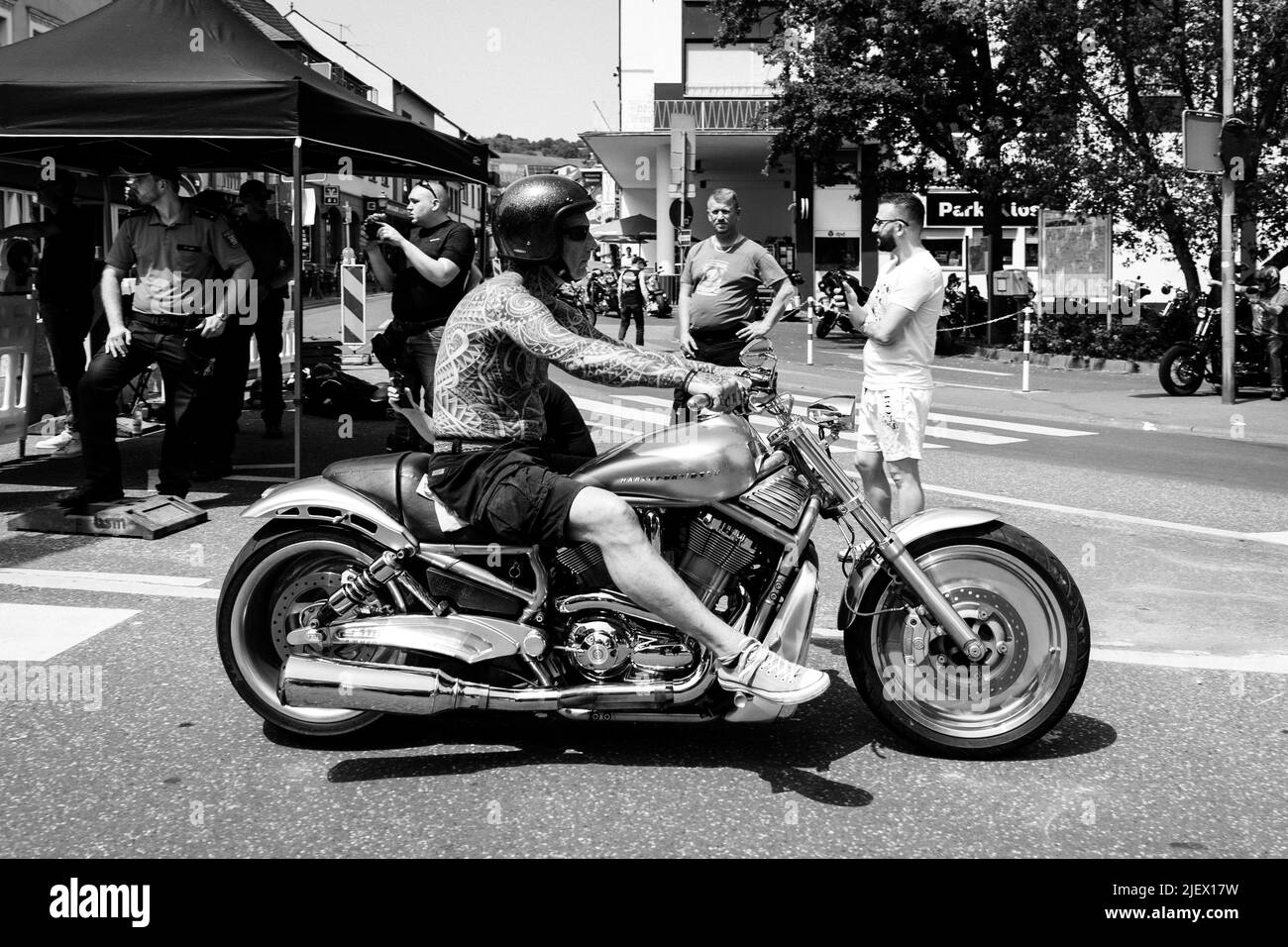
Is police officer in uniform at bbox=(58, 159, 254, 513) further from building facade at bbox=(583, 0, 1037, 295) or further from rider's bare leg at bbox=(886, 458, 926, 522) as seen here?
building facade at bbox=(583, 0, 1037, 295)

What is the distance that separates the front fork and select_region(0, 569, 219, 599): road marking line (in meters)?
3.30

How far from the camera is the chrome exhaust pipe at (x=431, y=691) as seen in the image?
404cm

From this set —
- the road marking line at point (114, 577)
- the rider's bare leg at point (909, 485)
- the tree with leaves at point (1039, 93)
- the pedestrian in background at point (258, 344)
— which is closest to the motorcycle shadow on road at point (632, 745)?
the rider's bare leg at point (909, 485)

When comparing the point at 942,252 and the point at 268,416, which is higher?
the point at 942,252

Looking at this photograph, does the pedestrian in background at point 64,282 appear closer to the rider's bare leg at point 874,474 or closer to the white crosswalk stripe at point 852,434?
the white crosswalk stripe at point 852,434

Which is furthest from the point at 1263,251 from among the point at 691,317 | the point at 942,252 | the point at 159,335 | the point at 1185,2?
the point at 942,252

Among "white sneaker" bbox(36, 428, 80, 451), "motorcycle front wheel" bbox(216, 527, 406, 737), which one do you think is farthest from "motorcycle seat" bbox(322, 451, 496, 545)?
"white sneaker" bbox(36, 428, 80, 451)

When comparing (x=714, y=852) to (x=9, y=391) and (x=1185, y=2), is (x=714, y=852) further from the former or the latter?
(x=1185, y=2)

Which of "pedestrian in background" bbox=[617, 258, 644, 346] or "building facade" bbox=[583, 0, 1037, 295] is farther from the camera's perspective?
"building facade" bbox=[583, 0, 1037, 295]

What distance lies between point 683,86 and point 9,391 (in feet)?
118

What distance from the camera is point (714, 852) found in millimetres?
3594

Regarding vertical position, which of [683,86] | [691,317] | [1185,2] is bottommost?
[691,317]

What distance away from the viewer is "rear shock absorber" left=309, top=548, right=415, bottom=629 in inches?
168

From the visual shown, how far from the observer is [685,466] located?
403 centimetres
